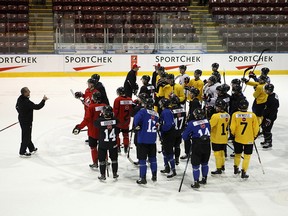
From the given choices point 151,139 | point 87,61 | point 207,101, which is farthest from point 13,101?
point 151,139

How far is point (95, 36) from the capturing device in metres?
18.5

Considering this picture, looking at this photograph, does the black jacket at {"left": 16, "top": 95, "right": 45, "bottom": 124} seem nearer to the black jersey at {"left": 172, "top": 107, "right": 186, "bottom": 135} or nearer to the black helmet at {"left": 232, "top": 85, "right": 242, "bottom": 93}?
the black jersey at {"left": 172, "top": 107, "right": 186, "bottom": 135}

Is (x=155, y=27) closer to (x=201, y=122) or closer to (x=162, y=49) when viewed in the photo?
(x=162, y=49)

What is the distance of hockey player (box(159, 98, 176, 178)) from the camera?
7.24 m

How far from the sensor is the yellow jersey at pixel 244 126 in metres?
7.23

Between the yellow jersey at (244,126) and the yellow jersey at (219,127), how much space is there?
0.12 metres

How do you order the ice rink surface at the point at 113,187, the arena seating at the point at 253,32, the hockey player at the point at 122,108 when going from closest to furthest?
the ice rink surface at the point at 113,187 < the hockey player at the point at 122,108 < the arena seating at the point at 253,32

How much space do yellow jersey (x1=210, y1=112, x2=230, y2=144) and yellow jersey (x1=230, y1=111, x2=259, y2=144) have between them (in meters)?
0.12

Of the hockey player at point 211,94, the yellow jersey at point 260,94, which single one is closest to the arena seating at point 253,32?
the yellow jersey at point 260,94

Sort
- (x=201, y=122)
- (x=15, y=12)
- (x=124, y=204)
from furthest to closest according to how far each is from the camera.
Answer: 1. (x=15, y=12)
2. (x=201, y=122)
3. (x=124, y=204)

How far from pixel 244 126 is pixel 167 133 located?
1188 mm

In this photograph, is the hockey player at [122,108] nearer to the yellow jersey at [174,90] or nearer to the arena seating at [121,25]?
the yellow jersey at [174,90]

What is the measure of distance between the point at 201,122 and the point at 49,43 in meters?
12.3

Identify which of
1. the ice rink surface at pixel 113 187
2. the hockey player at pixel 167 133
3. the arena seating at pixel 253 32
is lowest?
the ice rink surface at pixel 113 187
